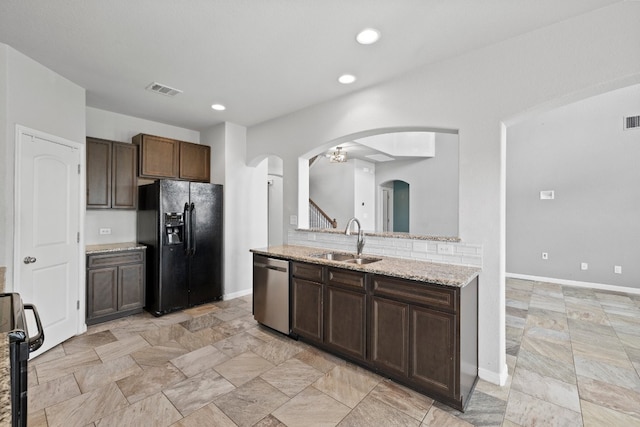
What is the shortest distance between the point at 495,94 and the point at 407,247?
1557 millimetres

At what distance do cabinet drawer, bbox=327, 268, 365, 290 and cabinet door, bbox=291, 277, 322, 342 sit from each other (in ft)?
0.63

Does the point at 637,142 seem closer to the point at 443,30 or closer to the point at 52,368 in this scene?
the point at 443,30

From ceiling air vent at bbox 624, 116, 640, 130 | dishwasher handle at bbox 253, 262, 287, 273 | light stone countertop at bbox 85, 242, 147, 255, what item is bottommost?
dishwasher handle at bbox 253, 262, 287, 273

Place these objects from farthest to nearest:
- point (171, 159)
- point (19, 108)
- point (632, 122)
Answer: point (632, 122) < point (171, 159) < point (19, 108)

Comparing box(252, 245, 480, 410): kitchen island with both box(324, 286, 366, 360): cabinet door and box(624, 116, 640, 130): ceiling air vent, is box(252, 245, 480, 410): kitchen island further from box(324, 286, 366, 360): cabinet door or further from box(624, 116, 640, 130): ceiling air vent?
box(624, 116, 640, 130): ceiling air vent

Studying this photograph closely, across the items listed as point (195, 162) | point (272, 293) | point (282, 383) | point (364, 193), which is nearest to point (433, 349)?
point (282, 383)

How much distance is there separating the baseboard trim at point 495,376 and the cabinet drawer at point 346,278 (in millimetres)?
1235

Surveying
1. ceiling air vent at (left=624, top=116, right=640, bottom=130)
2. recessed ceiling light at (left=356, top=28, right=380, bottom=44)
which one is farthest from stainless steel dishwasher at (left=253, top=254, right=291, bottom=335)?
ceiling air vent at (left=624, top=116, right=640, bottom=130)

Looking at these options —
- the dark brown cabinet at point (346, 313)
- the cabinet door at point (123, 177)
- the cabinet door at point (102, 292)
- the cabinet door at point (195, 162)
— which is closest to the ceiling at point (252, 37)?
the cabinet door at point (123, 177)

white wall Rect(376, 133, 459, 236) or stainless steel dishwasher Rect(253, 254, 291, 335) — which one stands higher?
white wall Rect(376, 133, 459, 236)

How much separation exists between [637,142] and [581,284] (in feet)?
8.61

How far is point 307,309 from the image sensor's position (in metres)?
3.01

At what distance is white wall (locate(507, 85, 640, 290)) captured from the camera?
197 inches

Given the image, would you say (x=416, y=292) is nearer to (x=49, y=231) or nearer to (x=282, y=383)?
(x=282, y=383)
